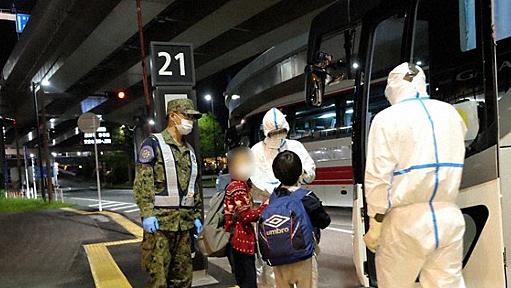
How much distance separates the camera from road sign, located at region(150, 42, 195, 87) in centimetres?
527

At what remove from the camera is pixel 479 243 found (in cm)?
284

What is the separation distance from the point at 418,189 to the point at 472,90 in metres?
1.02

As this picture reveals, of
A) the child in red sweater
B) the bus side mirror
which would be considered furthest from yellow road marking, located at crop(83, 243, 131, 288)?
the bus side mirror

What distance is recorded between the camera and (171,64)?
5.39 metres

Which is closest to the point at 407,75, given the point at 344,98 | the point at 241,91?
the point at 344,98

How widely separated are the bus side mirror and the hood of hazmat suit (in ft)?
1.53

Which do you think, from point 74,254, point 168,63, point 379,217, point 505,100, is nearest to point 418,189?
point 379,217

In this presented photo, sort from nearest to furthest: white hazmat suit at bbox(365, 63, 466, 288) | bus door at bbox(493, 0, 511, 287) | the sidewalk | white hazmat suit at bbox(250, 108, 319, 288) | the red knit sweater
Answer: white hazmat suit at bbox(365, 63, 466, 288), bus door at bbox(493, 0, 511, 287), the red knit sweater, white hazmat suit at bbox(250, 108, 319, 288), the sidewalk

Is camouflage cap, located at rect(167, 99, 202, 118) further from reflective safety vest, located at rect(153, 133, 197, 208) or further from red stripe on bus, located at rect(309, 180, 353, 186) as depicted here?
red stripe on bus, located at rect(309, 180, 353, 186)

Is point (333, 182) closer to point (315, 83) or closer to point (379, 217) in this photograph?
point (315, 83)

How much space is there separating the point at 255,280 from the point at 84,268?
3893 millimetres

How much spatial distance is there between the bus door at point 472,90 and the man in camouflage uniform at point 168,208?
2.05 metres

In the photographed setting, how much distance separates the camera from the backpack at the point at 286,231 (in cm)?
284

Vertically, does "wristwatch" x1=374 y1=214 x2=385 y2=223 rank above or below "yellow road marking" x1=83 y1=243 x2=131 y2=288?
above
